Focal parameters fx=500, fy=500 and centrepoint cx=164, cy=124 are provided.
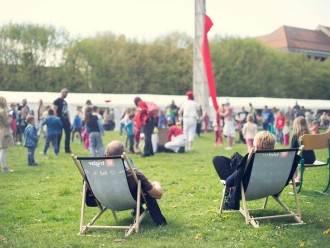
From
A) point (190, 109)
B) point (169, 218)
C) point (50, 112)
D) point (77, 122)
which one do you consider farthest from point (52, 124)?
point (169, 218)

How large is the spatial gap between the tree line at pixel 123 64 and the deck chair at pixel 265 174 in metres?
40.9

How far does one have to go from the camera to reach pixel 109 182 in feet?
19.6

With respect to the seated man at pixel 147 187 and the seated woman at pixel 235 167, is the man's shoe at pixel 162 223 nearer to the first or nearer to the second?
the seated man at pixel 147 187

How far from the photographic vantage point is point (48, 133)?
51.4ft

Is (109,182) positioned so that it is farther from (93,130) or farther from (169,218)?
(93,130)

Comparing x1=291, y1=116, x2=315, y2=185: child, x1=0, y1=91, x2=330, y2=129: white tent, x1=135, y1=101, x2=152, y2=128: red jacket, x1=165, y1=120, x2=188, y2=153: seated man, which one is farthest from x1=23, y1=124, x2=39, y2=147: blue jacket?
x1=0, y1=91, x2=330, y2=129: white tent

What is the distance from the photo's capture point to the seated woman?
622 cm

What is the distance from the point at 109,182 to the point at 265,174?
6.38ft

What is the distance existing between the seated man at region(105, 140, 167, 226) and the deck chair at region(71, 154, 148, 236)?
9 cm

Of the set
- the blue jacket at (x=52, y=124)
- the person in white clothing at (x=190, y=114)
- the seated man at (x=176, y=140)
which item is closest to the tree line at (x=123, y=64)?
the person in white clothing at (x=190, y=114)

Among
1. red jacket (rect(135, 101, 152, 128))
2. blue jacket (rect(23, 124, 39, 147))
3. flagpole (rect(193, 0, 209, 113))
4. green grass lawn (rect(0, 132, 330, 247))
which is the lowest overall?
green grass lawn (rect(0, 132, 330, 247))

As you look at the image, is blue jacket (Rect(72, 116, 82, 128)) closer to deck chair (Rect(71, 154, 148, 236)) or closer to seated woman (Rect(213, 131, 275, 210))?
seated woman (Rect(213, 131, 275, 210))

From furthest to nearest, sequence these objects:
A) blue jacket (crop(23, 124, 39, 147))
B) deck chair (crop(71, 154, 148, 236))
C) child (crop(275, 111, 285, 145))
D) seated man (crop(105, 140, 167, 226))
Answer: child (crop(275, 111, 285, 145))
blue jacket (crop(23, 124, 39, 147))
seated man (crop(105, 140, 167, 226))
deck chair (crop(71, 154, 148, 236))

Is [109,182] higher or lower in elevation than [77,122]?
higher
